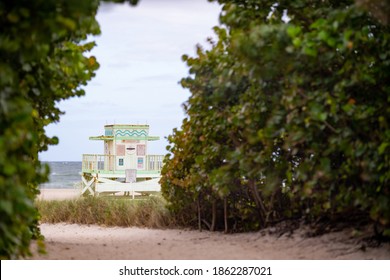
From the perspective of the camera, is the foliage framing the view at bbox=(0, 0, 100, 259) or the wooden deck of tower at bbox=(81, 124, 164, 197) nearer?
the foliage framing the view at bbox=(0, 0, 100, 259)

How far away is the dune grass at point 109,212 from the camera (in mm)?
8914

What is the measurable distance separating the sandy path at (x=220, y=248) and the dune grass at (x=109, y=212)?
5.06 ft

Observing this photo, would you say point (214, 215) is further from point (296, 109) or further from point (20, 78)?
point (20, 78)

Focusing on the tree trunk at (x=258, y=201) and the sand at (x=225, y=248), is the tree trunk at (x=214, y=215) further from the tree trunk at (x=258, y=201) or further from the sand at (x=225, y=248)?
the tree trunk at (x=258, y=201)

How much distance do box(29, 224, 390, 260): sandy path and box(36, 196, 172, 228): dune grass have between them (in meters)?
1.54

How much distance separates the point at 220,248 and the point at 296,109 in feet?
6.13

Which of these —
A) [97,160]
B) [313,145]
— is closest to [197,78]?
[313,145]

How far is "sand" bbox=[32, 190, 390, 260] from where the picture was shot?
5.29 meters

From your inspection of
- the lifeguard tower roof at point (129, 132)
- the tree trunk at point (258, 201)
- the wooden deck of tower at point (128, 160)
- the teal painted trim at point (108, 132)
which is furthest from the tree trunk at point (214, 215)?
the teal painted trim at point (108, 132)

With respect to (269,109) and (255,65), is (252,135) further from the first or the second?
(255,65)

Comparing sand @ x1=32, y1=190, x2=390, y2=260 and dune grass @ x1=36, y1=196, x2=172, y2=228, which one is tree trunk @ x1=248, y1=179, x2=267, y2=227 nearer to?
A: sand @ x1=32, y1=190, x2=390, y2=260

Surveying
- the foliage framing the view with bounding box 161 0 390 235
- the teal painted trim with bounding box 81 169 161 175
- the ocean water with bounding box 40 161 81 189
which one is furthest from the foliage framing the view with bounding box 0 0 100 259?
the ocean water with bounding box 40 161 81 189
